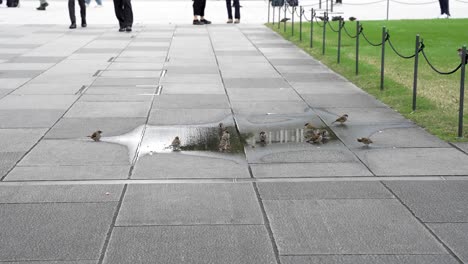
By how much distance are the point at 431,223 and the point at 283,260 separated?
155cm

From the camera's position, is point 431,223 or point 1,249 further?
point 431,223

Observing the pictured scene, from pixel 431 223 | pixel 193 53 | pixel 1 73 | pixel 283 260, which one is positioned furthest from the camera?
pixel 193 53

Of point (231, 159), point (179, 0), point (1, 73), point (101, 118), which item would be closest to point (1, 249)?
point (231, 159)

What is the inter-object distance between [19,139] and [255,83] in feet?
19.3

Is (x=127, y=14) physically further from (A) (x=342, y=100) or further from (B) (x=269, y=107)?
(B) (x=269, y=107)

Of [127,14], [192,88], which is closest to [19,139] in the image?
[192,88]

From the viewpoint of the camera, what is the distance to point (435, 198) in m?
6.86

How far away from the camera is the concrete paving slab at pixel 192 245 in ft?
17.6

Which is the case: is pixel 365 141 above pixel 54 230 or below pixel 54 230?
above

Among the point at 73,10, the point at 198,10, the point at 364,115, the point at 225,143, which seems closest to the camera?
the point at 225,143

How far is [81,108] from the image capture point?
11516 millimetres

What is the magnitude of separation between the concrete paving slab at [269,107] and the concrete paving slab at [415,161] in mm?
2690

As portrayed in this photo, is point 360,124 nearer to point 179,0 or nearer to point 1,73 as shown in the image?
point 1,73

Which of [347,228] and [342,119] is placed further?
[342,119]
